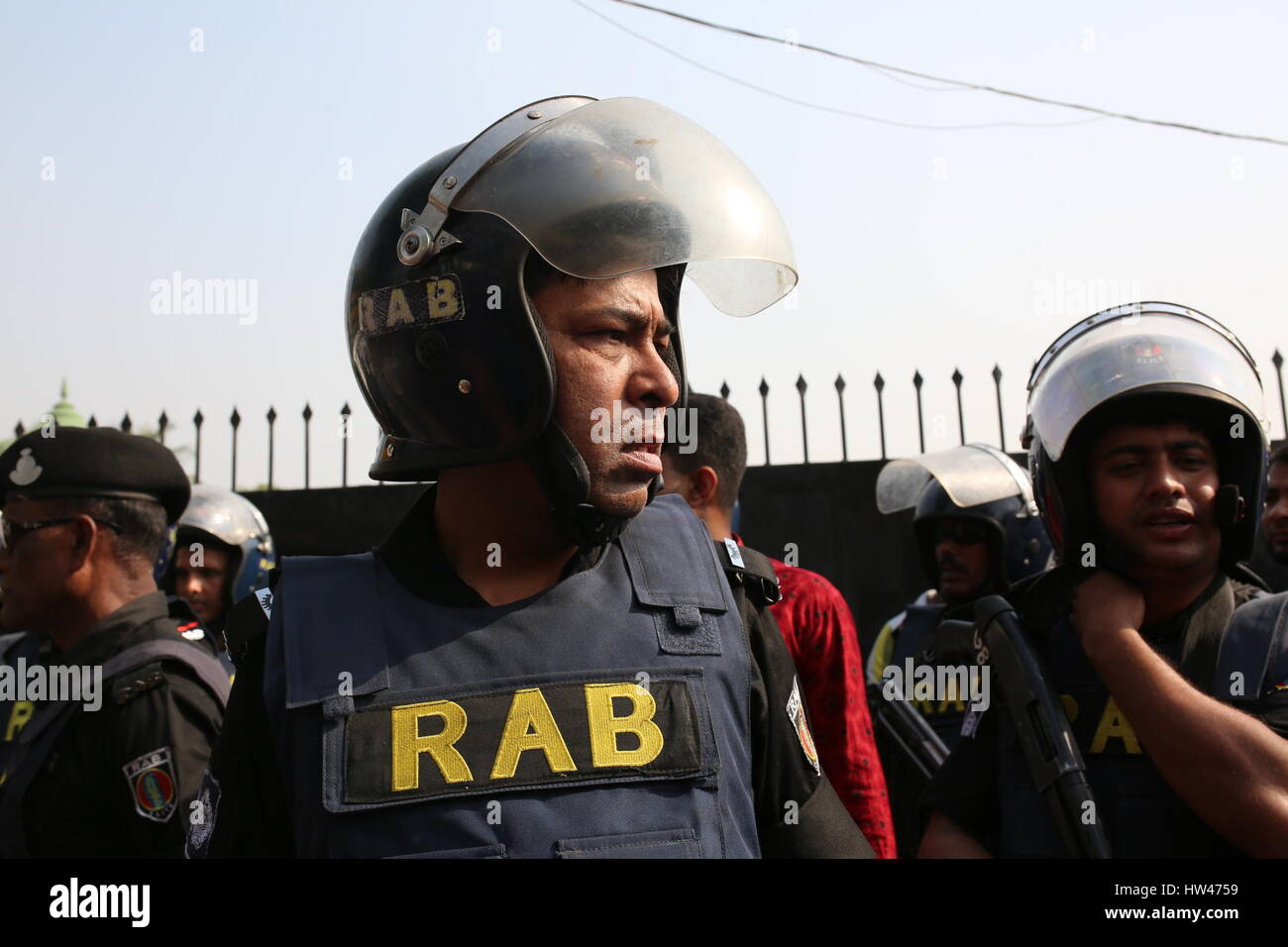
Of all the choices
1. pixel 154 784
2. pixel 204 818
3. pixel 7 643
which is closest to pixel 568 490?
pixel 204 818

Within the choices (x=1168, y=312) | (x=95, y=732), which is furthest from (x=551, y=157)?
(x=95, y=732)

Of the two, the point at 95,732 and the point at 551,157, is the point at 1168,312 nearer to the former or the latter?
the point at 551,157

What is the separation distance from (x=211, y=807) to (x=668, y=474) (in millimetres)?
2128

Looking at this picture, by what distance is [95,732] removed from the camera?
2748 mm

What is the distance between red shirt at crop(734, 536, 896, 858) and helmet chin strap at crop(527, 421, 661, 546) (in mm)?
1388

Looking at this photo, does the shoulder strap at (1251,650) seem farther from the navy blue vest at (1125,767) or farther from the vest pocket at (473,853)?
the vest pocket at (473,853)

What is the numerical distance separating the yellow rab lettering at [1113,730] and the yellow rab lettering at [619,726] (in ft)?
3.87

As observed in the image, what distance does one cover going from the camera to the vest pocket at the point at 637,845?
1.42 m

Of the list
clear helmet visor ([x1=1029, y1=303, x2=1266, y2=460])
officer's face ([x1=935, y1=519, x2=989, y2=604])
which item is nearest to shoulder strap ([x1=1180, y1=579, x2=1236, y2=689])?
clear helmet visor ([x1=1029, y1=303, x2=1266, y2=460])

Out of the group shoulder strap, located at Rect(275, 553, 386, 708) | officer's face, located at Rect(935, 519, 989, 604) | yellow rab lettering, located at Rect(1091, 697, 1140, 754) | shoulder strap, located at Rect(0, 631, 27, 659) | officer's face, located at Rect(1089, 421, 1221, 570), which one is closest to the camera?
shoulder strap, located at Rect(275, 553, 386, 708)

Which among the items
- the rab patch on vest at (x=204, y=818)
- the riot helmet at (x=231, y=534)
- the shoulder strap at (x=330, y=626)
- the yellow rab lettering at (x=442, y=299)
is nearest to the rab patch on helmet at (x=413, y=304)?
the yellow rab lettering at (x=442, y=299)

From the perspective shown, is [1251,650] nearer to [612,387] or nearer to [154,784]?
[612,387]

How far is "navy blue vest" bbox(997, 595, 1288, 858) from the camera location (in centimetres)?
206

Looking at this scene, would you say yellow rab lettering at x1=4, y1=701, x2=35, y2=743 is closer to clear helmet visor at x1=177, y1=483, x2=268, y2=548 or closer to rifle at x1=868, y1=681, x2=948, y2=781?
clear helmet visor at x1=177, y1=483, x2=268, y2=548
